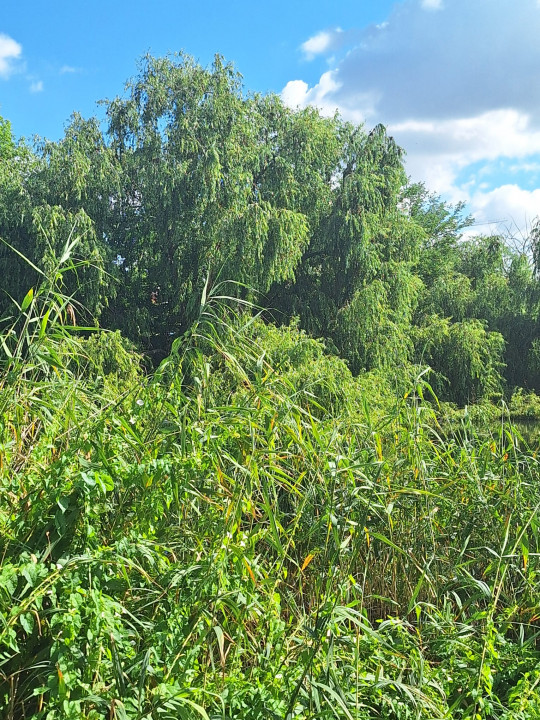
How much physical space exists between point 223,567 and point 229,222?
11.4 m

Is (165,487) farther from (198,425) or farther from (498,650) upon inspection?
(498,650)

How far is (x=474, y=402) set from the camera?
1451 centimetres

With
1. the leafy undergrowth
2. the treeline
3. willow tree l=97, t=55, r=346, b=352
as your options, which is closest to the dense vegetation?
the leafy undergrowth

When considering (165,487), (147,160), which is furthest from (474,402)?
(165,487)

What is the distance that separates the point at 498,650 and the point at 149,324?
12.6 meters

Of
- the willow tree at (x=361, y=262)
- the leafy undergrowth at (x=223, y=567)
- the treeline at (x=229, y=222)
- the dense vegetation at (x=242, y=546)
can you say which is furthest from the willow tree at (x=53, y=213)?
the leafy undergrowth at (x=223, y=567)

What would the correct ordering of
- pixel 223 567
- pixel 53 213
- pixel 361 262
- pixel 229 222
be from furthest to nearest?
1. pixel 361 262
2. pixel 229 222
3. pixel 53 213
4. pixel 223 567

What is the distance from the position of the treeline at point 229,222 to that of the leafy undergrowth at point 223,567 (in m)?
9.45

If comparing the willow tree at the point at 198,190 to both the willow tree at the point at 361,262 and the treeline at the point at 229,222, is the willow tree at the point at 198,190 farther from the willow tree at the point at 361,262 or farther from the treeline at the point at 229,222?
the willow tree at the point at 361,262

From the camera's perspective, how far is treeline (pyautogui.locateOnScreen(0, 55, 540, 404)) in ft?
42.2

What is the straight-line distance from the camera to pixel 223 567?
1.70 m

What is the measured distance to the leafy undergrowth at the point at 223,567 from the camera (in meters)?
1.52

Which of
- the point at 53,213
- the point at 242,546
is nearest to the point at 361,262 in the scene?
the point at 53,213

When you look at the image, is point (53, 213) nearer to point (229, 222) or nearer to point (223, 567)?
point (229, 222)
